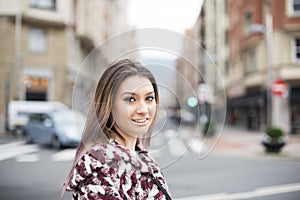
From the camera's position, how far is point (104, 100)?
0.71 metres

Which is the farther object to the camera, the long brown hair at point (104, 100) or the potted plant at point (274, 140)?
the potted plant at point (274, 140)

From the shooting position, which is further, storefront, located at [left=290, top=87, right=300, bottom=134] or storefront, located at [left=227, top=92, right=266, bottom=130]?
storefront, located at [left=227, top=92, right=266, bottom=130]

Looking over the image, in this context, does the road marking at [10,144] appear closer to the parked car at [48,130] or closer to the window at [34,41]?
the parked car at [48,130]

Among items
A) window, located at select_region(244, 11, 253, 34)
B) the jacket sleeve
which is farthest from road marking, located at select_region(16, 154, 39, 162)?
window, located at select_region(244, 11, 253, 34)

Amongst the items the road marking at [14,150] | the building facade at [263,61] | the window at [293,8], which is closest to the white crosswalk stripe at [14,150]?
the road marking at [14,150]

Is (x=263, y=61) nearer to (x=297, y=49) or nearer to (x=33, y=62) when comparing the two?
(x=297, y=49)

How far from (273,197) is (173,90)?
201 cm

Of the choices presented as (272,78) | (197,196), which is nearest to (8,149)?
(197,196)

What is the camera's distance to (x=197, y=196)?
293 cm

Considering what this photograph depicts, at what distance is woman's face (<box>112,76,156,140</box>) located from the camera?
2.31 feet

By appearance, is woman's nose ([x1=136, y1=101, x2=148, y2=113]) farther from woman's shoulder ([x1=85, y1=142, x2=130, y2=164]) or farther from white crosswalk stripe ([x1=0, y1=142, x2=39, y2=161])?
white crosswalk stripe ([x1=0, y1=142, x2=39, y2=161])

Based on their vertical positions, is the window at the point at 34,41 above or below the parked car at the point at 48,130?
above

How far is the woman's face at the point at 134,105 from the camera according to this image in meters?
0.71

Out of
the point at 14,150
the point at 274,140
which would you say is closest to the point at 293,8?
the point at 274,140
